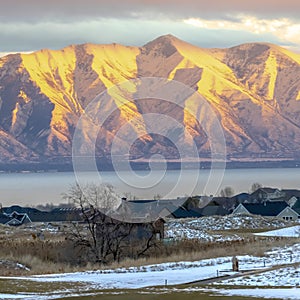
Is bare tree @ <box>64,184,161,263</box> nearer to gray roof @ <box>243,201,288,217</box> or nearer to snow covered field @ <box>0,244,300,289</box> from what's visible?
snow covered field @ <box>0,244,300,289</box>

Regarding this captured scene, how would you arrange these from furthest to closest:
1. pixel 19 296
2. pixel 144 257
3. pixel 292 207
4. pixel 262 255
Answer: pixel 292 207 < pixel 144 257 < pixel 262 255 < pixel 19 296

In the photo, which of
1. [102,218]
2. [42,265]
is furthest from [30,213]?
[42,265]

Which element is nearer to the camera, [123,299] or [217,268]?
[123,299]

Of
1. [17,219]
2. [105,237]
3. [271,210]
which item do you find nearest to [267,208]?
[271,210]

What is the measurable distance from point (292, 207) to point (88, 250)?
82538 millimetres

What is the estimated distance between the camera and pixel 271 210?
146 meters

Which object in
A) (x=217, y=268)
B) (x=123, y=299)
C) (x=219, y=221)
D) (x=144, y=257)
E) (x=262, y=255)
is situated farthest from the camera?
(x=219, y=221)

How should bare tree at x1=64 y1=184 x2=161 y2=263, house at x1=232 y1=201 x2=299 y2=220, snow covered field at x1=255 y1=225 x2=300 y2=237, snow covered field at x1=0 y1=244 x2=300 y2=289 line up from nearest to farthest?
snow covered field at x1=0 y1=244 x2=300 y2=289, bare tree at x1=64 y1=184 x2=161 y2=263, snow covered field at x1=255 y1=225 x2=300 y2=237, house at x1=232 y1=201 x2=299 y2=220

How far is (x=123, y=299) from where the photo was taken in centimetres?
3947

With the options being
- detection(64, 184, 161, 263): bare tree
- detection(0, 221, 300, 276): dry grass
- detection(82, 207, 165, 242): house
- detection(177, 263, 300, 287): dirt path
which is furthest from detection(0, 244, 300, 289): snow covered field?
detection(82, 207, 165, 242): house

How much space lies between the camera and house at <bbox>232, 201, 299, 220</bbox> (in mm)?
141375

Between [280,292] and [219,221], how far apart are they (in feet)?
250

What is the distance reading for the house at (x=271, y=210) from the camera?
141 metres

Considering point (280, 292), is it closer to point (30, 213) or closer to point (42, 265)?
point (42, 265)
